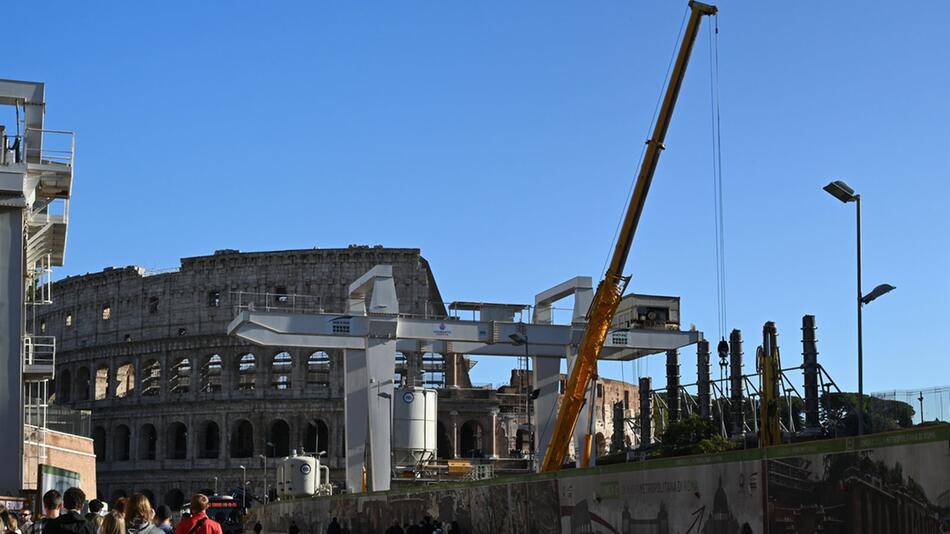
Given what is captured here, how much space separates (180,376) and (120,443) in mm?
7811

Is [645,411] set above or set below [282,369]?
below

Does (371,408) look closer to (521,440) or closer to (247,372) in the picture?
(521,440)

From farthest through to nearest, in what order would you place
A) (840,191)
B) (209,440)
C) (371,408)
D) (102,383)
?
(102,383), (209,440), (371,408), (840,191)

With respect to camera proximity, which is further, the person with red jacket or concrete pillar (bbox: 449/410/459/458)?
concrete pillar (bbox: 449/410/459/458)

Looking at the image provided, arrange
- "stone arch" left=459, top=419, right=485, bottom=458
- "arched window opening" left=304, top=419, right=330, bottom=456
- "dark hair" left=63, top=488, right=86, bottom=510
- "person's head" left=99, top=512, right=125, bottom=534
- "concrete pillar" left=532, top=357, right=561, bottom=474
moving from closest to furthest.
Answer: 1. "person's head" left=99, top=512, right=125, bottom=534
2. "dark hair" left=63, top=488, right=86, bottom=510
3. "concrete pillar" left=532, top=357, right=561, bottom=474
4. "stone arch" left=459, top=419, right=485, bottom=458
5. "arched window opening" left=304, top=419, right=330, bottom=456

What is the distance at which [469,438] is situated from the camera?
10825 centimetres

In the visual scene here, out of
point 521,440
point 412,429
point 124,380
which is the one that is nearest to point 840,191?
point 412,429

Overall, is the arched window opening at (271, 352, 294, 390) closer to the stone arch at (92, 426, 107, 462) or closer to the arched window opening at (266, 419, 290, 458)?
the arched window opening at (266, 419, 290, 458)

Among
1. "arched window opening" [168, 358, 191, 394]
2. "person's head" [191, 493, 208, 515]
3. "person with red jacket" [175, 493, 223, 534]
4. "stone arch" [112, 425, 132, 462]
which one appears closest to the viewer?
"person with red jacket" [175, 493, 223, 534]

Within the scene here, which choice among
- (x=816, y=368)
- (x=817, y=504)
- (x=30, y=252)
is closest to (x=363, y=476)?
(x=30, y=252)

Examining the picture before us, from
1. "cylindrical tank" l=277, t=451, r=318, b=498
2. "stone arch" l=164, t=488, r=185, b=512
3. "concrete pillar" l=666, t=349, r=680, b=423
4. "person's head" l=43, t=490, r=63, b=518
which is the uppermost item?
"concrete pillar" l=666, t=349, r=680, b=423

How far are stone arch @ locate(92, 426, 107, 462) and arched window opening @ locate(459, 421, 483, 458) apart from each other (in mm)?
32265

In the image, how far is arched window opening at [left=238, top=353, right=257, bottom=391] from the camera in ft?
362

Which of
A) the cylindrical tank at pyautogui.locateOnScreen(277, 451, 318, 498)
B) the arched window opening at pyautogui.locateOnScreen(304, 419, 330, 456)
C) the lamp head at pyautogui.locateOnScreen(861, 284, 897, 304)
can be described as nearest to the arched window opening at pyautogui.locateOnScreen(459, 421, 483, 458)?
the arched window opening at pyautogui.locateOnScreen(304, 419, 330, 456)
